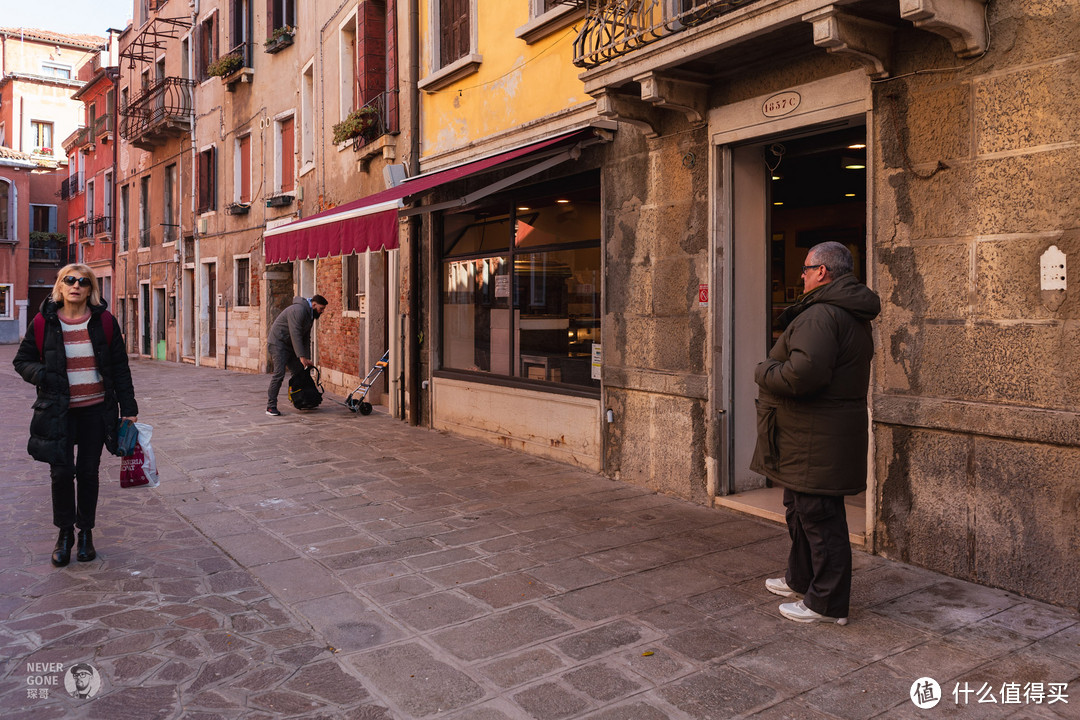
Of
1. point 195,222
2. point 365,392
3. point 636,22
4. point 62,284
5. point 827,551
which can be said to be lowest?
point 827,551

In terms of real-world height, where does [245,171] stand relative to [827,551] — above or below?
above

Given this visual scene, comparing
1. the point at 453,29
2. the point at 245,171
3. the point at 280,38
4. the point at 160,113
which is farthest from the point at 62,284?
the point at 160,113

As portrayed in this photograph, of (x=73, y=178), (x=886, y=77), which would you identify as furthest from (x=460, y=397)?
(x=73, y=178)

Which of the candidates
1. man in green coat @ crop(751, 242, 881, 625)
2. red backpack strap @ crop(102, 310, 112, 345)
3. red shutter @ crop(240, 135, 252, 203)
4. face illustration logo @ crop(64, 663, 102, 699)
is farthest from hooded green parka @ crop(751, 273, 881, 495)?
red shutter @ crop(240, 135, 252, 203)

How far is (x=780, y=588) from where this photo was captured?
14.3 feet

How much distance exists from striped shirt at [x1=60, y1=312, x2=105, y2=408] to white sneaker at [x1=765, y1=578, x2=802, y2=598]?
158 inches

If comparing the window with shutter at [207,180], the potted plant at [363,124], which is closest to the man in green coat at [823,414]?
the potted plant at [363,124]

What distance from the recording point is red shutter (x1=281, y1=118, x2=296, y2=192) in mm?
17266

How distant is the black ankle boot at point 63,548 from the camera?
4930 millimetres

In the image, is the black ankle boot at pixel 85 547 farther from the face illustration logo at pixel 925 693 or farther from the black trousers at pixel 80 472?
the face illustration logo at pixel 925 693

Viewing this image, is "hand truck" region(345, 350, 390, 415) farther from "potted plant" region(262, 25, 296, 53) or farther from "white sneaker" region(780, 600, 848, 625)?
"white sneaker" region(780, 600, 848, 625)

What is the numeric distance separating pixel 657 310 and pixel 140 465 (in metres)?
3.97

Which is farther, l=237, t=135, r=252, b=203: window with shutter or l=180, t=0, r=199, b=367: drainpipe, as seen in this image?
l=180, t=0, r=199, b=367: drainpipe

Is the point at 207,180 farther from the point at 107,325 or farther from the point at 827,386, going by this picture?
the point at 827,386
